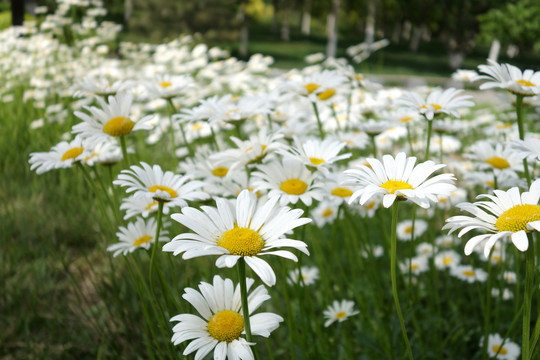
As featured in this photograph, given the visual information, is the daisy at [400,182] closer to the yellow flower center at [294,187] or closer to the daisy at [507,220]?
the daisy at [507,220]

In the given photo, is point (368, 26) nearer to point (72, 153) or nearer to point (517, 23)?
point (517, 23)

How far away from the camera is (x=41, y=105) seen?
14.1 ft

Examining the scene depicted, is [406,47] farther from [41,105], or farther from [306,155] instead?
[306,155]

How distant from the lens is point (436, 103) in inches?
66.3

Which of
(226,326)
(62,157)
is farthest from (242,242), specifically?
(62,157)

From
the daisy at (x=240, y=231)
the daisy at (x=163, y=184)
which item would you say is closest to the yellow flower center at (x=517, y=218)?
the daisy at (x=240, y=231)

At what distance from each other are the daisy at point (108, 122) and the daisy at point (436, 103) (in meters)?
0.88

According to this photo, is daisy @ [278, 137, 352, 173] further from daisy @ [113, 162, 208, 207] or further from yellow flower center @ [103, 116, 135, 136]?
yellow flower center @ [103, 116, 135, 136]

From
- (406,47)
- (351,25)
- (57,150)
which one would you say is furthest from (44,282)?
(351,25)

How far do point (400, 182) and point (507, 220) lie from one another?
10.2 inches

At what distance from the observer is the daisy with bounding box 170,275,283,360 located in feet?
3.30

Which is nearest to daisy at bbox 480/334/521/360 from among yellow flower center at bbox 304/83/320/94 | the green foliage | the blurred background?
yellow flower center at bbox 304/83/320/94

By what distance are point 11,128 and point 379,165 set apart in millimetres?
4226

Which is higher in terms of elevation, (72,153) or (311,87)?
(311,87)
